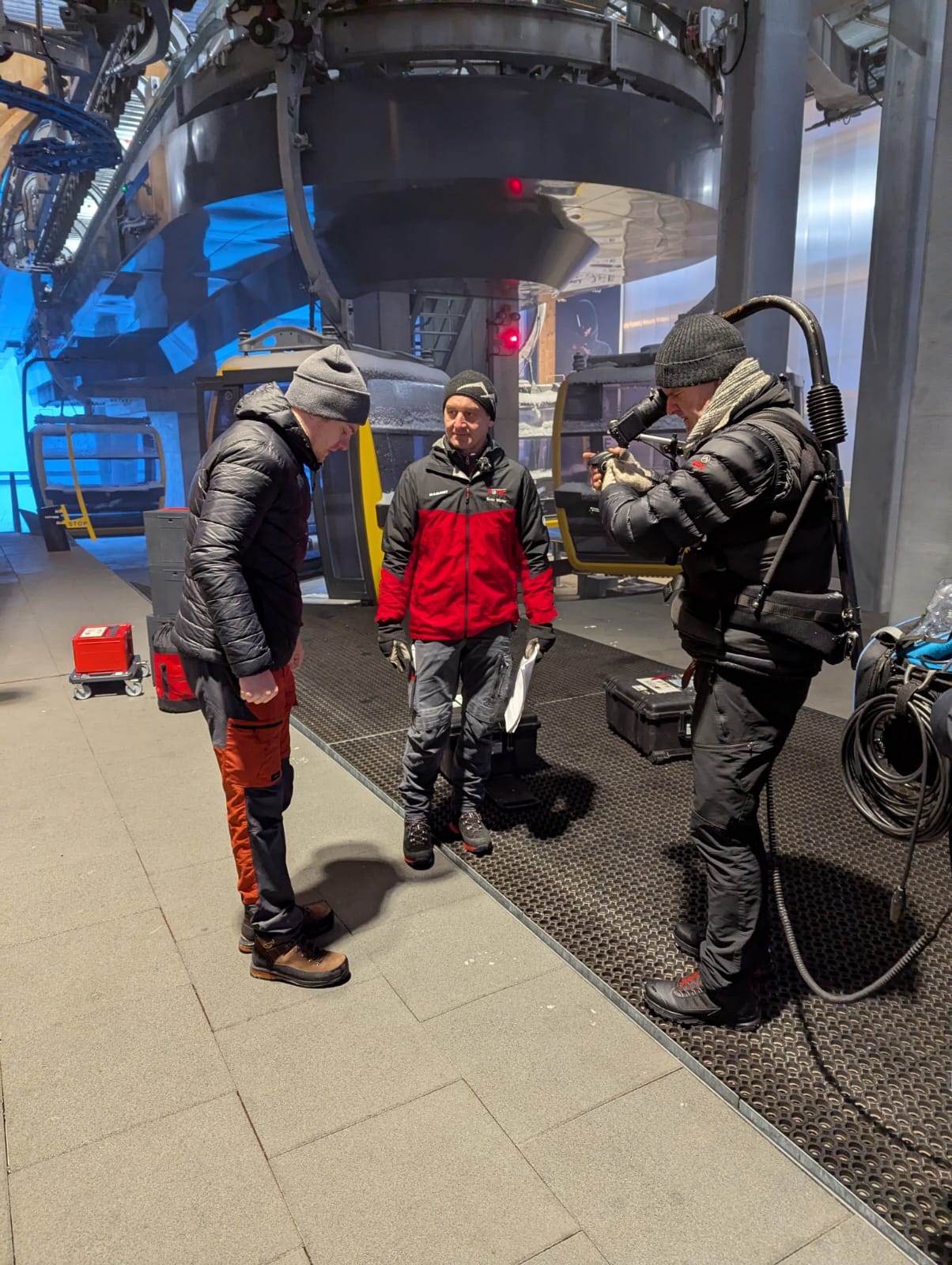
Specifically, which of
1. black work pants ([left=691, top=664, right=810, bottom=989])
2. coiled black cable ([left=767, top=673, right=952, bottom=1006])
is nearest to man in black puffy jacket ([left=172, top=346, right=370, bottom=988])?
black work pants ([left=691, top=664, right=810, bottom=989])

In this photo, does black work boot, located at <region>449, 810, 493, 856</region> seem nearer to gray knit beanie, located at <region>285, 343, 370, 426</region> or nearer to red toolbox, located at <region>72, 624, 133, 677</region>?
gray knit beanie, located at <region>285, 343, 370, 426</region>

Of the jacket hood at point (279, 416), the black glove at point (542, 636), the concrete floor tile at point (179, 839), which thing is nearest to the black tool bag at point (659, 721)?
the black glove at point (542, 636)

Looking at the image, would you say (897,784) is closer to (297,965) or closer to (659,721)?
(297,965)

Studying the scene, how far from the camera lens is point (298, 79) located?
979 centimetres

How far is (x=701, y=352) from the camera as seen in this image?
2158 millimetres

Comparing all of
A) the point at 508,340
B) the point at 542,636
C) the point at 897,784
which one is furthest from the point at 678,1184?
the point at 508,340

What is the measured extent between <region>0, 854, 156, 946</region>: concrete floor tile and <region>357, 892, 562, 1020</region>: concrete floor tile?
978mm

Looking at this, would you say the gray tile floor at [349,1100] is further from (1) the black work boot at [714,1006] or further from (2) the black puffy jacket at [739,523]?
(2) the black puffy jacket at [739,523]

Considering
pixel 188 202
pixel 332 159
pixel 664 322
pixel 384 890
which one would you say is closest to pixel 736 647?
pixel 384 890

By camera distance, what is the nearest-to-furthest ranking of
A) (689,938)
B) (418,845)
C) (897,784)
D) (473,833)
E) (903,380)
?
1. (897,784)
2. (689,938)
3. (418,845)
4. (473,833)
5. (903,380)

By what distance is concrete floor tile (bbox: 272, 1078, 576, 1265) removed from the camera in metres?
1.73

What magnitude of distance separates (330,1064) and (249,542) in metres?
1.47

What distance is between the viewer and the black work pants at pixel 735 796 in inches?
87.1

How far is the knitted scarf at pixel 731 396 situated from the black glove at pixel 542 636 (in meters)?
1.47
